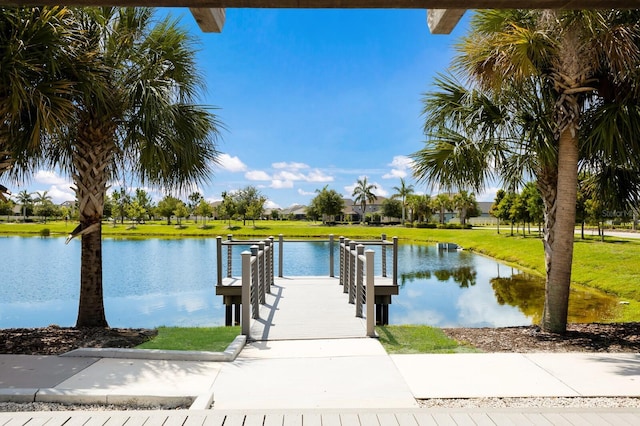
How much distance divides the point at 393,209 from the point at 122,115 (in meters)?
71.0

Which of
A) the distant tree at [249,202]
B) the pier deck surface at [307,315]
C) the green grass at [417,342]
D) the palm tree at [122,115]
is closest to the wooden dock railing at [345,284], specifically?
the pier deck surface at [307,315]

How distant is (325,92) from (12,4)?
3720 cm

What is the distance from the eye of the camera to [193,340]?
643cm

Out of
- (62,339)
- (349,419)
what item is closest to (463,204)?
(62,339)

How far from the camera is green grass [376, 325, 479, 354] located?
5418mm

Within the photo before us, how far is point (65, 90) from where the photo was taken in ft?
18.7

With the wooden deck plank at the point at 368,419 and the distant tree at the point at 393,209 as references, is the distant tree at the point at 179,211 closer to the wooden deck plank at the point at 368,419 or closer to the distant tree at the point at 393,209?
the distant tree at the point at 393,209

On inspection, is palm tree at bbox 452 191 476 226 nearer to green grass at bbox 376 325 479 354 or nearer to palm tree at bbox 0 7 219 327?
green grass at bbox 376 325 479 354

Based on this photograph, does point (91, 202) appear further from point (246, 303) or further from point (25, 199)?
point (25, 199)

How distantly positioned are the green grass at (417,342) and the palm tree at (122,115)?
4.25 meters

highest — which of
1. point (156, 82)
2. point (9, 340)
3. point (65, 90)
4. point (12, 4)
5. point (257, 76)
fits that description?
point (257, 76)

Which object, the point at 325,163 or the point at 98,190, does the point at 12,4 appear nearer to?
the point at 98,190

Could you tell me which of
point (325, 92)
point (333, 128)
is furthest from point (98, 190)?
point (333, 128)

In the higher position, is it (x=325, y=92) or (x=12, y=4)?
(x=325, y=92)
